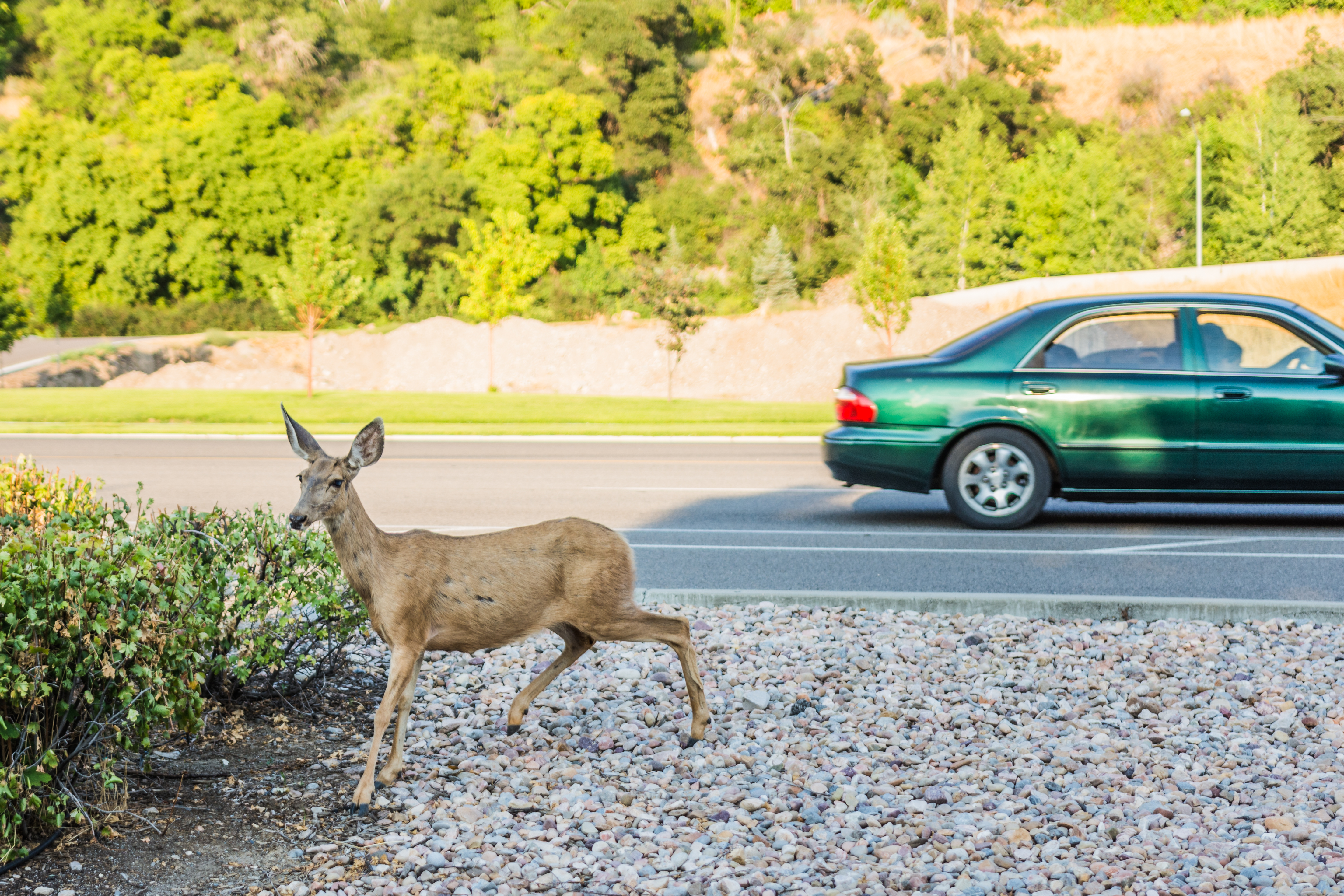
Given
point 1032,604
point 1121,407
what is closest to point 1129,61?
point 1121,407

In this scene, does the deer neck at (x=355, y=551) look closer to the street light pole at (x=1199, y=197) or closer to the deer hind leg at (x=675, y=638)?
the deer hind leg at (x=675, y=638)

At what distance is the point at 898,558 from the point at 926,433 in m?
1.59

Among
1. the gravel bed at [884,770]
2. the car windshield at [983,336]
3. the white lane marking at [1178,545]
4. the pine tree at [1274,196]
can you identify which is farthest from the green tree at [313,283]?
the pine tree at [1274,196]

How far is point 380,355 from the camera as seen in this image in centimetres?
4884

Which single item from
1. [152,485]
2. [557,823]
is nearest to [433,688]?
[557,823]

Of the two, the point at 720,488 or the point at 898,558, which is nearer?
the point at 898,558

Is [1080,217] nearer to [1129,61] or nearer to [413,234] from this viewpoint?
[1129,61]

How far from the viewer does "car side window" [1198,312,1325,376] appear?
9.46 metres

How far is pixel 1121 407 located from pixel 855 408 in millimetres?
2038

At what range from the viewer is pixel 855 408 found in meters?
9.88

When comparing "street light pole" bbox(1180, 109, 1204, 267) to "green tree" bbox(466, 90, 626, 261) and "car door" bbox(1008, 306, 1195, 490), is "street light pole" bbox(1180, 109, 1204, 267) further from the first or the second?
"car door" bbox(1008, 306, 1195, 490)

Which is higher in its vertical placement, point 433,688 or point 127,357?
point 127,357

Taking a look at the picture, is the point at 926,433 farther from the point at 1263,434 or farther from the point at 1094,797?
the point at 1094,797

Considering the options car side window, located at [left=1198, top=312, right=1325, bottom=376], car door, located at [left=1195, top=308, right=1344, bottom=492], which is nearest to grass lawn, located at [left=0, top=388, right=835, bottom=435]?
car side window, located at [left=1198, top=312, right=1325, bottom=376]
